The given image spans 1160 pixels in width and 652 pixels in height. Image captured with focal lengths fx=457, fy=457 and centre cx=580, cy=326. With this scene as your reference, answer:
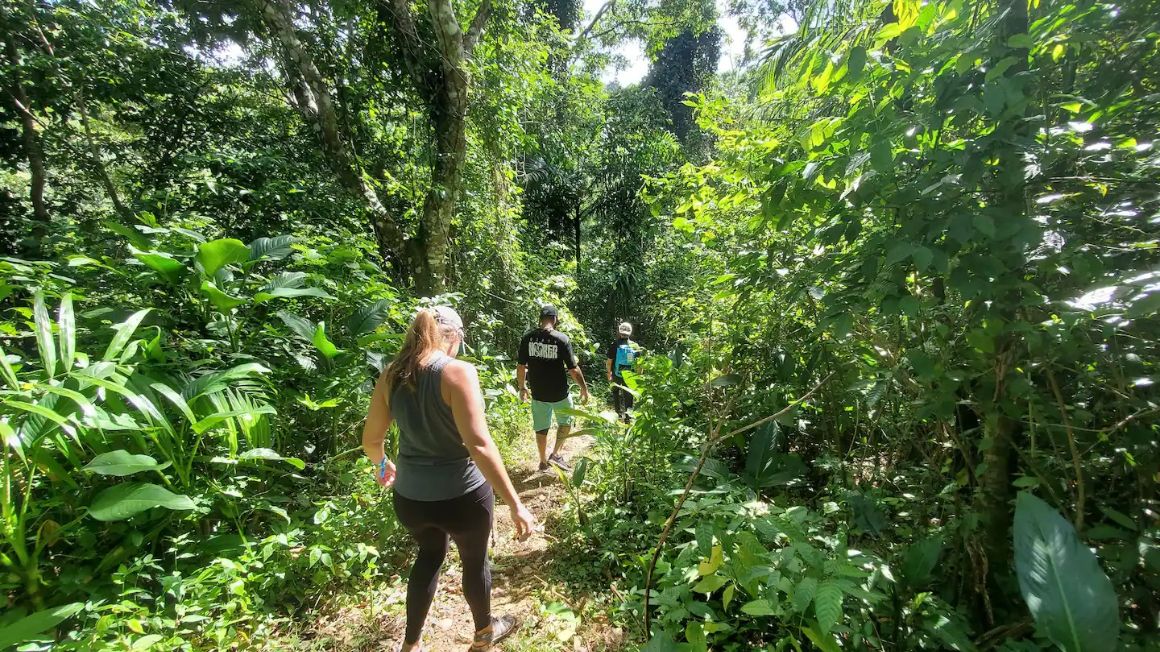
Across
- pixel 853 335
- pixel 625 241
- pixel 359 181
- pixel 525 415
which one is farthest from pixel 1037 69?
pixel 625 241

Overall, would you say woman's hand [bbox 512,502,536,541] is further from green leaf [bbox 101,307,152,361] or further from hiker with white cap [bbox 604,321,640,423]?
hiker with white cap [bbox 604,321,640,423]

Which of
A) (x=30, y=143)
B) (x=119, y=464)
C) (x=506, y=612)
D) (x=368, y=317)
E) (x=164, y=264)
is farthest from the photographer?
(x=30, y=143)

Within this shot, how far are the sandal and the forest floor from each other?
0.04 meters

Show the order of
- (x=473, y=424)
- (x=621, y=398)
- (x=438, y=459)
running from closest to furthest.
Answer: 1. (x=473, y=424)
2. (x=438, y=459)
3. (x=621, y=398)

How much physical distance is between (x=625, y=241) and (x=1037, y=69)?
34.2 ft

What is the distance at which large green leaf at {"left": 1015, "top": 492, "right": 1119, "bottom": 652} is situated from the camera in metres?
1.13

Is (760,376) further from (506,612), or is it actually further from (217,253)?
(217,253)

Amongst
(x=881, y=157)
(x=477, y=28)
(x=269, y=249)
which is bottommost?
(x=881, y=157)

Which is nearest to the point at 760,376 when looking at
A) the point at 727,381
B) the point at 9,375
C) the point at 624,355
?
the point at 727,381

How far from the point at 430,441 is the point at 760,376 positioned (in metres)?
2.07

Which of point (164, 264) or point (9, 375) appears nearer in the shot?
point (9, 375)

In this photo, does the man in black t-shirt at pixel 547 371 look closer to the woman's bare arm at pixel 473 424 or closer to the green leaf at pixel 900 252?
the woman's bare arm at pixel 473 424

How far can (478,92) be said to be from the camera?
5668mm

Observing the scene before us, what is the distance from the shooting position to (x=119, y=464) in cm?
200
